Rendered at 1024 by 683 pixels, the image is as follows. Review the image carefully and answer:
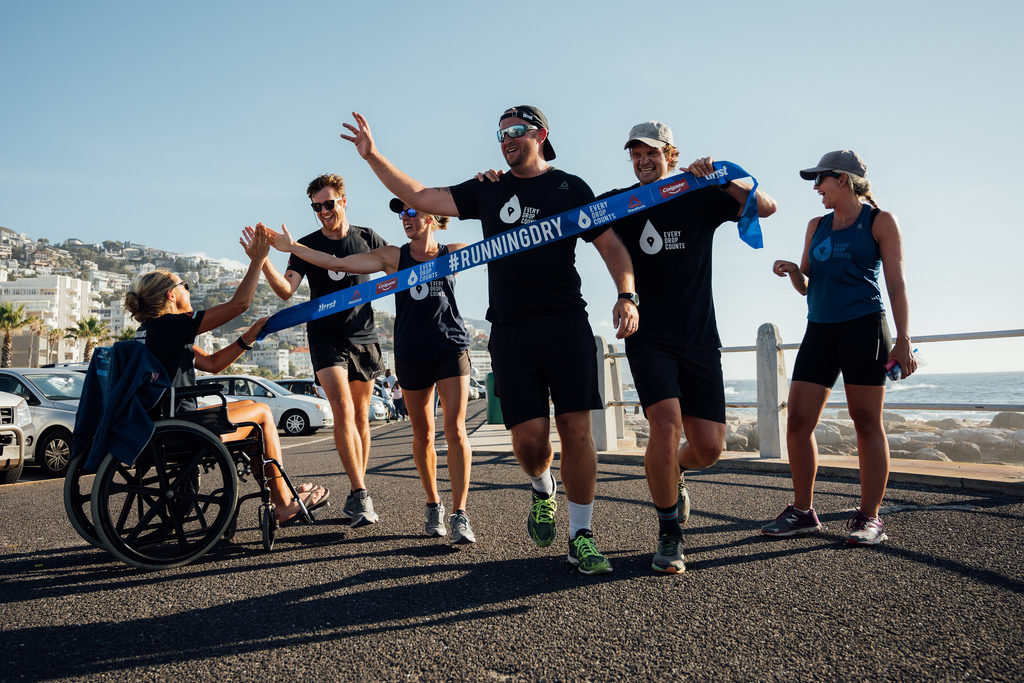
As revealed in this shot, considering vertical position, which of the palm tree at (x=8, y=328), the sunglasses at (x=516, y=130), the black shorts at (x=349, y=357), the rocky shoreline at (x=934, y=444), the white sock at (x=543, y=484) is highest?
the palm tree at (x=8, y=328)

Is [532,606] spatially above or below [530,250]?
below

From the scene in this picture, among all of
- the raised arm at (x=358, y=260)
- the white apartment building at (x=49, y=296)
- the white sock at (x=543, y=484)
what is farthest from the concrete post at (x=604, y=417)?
the white apartment building at (x=49, y=296)

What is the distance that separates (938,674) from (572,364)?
1.79 metres

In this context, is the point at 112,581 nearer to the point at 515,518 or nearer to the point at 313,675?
the point at 313,675

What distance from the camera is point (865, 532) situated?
3.51 metres

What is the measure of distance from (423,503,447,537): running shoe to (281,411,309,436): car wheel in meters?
14.3

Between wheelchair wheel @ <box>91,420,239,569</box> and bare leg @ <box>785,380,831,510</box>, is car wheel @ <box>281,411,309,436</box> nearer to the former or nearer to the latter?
wheelchair wheel @ <box>91,420,239,569</box>

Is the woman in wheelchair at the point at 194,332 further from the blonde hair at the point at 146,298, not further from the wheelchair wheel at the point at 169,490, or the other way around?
the wheelchair wheel at the point at 169,490

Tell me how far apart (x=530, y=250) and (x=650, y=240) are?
0.69m

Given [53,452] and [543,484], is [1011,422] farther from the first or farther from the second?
[53,452]

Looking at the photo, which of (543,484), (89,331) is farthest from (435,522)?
(89,331)

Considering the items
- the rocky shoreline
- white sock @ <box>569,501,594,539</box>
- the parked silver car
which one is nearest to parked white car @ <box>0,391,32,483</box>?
the parked silver car

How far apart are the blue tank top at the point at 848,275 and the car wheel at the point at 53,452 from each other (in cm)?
894

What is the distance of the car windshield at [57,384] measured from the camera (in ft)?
31.7
